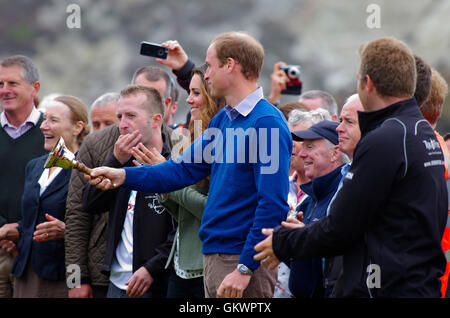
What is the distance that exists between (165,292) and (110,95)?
1.89 meters

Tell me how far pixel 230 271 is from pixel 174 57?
2.02 meters

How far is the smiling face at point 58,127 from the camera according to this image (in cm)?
489

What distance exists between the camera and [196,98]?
4.06 metres

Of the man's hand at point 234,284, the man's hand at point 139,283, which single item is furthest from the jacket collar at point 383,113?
the man's hand at point 139,283

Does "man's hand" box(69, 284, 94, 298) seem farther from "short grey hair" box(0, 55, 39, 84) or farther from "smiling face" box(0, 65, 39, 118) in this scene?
"short grey hair" box(0, 55, 39, 84)

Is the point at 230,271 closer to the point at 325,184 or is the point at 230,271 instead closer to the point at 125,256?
the point at 325,184

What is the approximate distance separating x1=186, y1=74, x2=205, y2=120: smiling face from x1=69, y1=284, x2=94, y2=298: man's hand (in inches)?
50.4

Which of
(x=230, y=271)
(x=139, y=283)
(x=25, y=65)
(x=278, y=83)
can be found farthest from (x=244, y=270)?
(x=25, y=65)

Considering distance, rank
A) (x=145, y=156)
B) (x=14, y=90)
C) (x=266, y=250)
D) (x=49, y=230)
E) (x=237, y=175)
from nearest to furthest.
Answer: (x=266, y=250) → (x=237, y=175) → (x=145, y=156) → (x=49, y=230) → (x=14, y=90)

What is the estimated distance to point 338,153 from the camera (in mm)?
3734

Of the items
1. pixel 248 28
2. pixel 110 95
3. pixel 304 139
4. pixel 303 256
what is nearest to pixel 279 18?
pixel 248 28

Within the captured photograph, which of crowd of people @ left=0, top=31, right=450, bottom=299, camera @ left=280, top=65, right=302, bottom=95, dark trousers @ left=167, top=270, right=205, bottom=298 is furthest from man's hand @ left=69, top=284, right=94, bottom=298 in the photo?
camera @ left=280, top=65, right=302, bottom=95

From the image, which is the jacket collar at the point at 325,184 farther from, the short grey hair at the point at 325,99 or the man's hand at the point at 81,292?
the short grey hair at the point at 325,99

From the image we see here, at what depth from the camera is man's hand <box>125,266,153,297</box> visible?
12.6 feet
